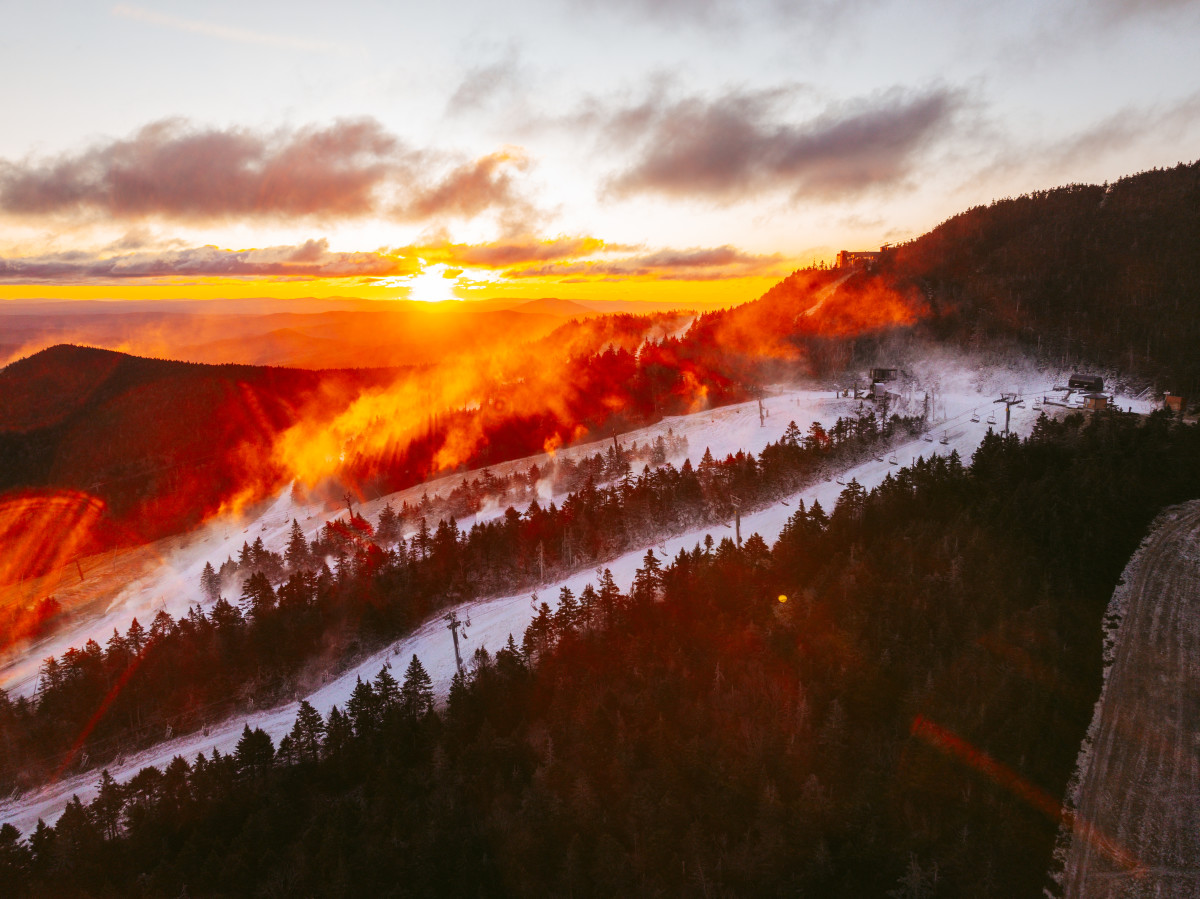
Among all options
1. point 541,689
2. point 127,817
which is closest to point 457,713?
point 541,689

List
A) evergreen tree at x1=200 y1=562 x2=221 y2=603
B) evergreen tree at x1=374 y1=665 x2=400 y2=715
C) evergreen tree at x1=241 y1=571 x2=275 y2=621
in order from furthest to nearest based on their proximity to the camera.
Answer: evergreen tree at x1=200 y1=562 x2=221 y2=603
evergreen tree at x1=241 y1=571 x2=275 y2=621
evergreen tree at x1=374 y1=665 x2=400 y2=715

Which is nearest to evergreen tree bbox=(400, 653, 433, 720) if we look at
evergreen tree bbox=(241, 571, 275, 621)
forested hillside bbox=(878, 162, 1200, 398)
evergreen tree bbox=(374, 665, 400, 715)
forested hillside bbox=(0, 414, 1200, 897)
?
forested hillside bbox=(0, 414, 1200, 897)

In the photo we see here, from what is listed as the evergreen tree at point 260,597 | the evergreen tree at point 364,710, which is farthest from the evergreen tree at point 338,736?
the evergreen tree at point 260,597

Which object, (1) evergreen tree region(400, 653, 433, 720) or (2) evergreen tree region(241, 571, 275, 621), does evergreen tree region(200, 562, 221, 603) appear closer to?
(2) evergreen tree region(241, 571, 275, 621)

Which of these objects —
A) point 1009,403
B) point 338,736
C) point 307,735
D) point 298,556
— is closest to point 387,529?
point 298,556

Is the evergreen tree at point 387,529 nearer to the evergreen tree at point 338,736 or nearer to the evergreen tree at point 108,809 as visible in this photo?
the evergreen tree at point 338,736

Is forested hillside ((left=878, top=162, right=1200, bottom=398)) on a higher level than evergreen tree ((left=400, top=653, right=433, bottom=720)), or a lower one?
higher

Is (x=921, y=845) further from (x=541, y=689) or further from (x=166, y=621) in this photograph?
(x=166, y=621)
